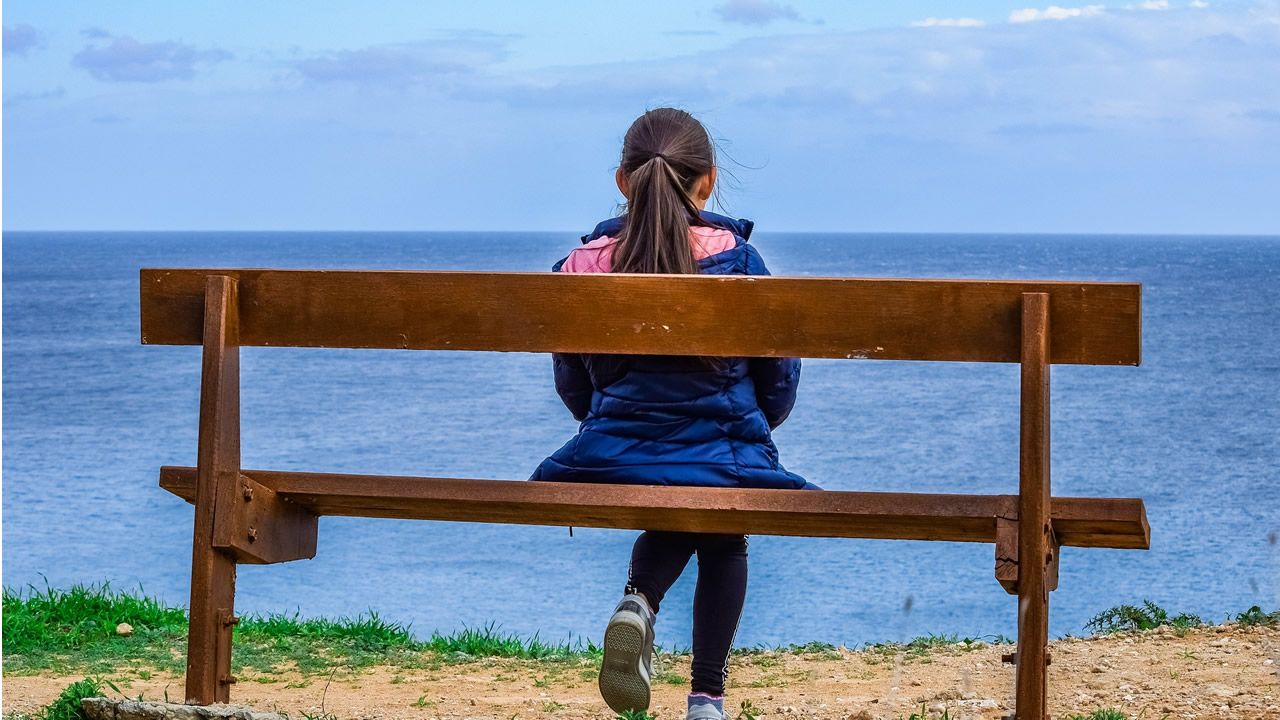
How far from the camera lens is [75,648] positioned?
568cm

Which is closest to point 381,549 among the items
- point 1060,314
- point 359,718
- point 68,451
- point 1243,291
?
point 68,451

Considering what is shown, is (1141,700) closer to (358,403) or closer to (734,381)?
(734,381)

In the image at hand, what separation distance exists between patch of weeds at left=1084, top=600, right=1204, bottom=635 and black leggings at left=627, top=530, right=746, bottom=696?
2870mm

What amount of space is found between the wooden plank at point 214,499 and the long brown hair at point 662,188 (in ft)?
3.18

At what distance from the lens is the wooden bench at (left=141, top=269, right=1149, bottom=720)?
326 centimetres

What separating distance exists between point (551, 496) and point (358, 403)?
89.2 feet

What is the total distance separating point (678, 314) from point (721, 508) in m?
0.45

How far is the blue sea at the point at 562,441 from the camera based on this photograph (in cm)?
1235

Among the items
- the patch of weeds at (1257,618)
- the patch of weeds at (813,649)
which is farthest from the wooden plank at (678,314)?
the patch of weeds at (1257,618)

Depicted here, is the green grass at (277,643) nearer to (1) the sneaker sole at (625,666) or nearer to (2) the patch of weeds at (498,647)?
(2) the patch of weeds at (498,647)

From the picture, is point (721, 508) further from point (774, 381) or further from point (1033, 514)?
point (1033, 514)

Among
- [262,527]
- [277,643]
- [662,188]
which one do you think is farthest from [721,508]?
[277,643]

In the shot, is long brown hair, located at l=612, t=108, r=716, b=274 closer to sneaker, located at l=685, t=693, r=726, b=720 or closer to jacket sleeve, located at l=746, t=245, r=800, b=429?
jacket sleeve, located at l=746, t=245, r=800, b=429

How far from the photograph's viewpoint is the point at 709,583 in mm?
3684
